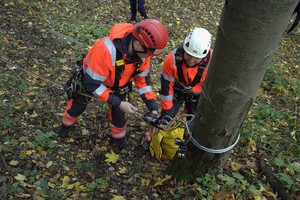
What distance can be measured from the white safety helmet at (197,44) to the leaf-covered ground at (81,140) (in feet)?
4.77

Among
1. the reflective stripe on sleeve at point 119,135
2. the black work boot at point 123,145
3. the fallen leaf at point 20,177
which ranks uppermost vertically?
the fallen leaf at point 20,177

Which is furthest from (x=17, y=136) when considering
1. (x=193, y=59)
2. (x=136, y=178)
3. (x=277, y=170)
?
(x=277, y=170)

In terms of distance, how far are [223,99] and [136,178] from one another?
5.71 feet

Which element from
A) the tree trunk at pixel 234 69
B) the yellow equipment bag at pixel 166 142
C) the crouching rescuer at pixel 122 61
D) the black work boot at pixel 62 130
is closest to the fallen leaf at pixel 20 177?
the black work boot at pixel 62 130

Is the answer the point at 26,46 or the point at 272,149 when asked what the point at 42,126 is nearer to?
the point at 26,46

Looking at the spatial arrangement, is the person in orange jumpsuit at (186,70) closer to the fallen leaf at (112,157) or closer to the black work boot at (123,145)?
the black work boot at (123,145)

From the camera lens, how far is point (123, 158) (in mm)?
4230

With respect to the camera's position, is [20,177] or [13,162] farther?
[13,162]

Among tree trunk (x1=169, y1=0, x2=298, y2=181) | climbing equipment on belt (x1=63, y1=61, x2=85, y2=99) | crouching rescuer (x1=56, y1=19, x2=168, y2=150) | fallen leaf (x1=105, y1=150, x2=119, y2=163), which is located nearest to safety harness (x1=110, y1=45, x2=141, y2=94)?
crouching rescuer (x1=56, y1=19, x2=168, y2=150)

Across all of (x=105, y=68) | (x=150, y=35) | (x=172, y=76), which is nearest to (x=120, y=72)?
(x=105, y=68)

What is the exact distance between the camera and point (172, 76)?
4.05 metres

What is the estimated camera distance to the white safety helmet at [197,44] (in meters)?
3.70

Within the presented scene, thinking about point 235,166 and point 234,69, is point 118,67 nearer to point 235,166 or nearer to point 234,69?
point 234,69

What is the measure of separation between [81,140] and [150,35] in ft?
6.70
